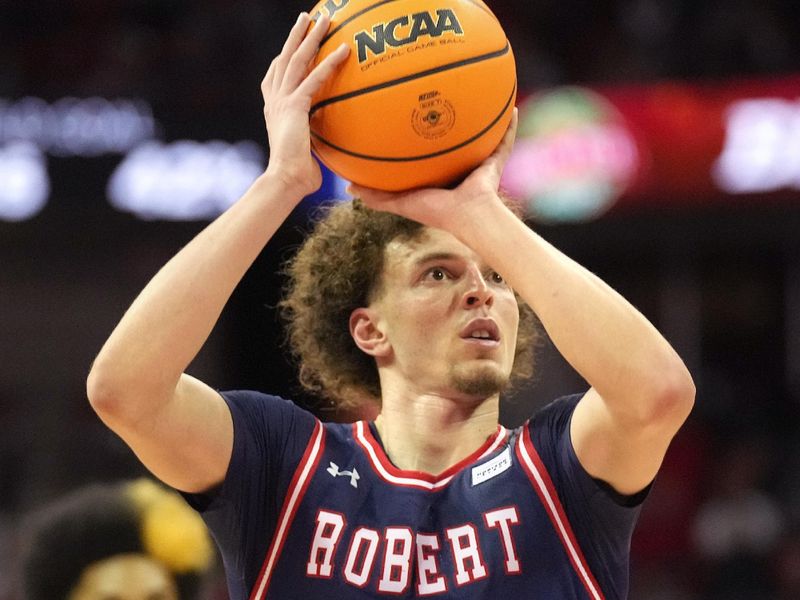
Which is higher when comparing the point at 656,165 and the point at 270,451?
the point at 270,451

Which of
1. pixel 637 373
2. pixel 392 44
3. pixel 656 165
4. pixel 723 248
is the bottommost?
pixel 723 248

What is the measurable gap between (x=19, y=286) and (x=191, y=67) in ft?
11.1

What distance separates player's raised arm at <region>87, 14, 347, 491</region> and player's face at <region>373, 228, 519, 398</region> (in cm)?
49

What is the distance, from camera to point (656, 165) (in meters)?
9.79

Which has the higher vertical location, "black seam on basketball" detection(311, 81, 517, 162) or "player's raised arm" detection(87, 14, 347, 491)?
"black seam on basketball" detection(311, 81, 517, 162)

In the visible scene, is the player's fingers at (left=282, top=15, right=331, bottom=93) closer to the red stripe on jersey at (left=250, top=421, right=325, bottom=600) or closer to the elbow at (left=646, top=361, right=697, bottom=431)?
the red stripe on jersey at (left=250, top=421, right=325, bottom=600)

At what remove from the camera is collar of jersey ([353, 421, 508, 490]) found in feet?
10.1

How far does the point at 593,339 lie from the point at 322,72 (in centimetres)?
80

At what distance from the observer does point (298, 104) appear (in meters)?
2.85

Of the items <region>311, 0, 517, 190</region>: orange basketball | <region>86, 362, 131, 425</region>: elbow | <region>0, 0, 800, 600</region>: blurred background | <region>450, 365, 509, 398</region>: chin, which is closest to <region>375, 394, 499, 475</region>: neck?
<region>450, 365, 509, 398</region>: chin

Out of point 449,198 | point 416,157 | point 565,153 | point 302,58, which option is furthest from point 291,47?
point 565,153

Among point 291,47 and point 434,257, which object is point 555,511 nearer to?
point 434,257

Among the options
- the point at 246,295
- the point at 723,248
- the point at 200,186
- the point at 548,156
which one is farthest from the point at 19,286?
the point at 723,248

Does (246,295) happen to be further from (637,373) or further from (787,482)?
(637,373)
